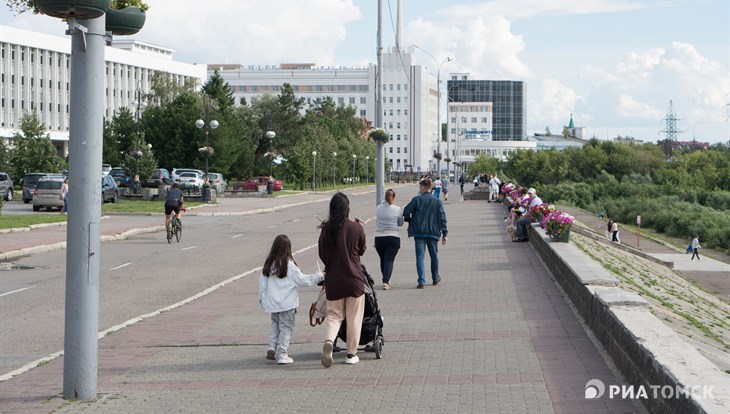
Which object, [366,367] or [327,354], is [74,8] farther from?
[366,367]

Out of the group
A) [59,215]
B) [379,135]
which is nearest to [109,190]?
[59,215]

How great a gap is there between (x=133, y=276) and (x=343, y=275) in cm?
1175

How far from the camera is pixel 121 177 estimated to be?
225 feet

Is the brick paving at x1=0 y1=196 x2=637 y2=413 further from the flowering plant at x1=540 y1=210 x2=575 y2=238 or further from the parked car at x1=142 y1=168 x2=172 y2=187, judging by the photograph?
the parked car at x1=142 y1=168 x2=172 y2=187

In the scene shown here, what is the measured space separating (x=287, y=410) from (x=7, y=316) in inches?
318

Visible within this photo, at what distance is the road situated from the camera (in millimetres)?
13039

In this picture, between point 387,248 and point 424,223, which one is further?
point 424,223

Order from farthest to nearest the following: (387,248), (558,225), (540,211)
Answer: (540,211)
(558,225)
(387,248)

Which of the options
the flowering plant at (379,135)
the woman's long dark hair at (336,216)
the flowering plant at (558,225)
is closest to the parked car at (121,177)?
the flowering plant at (379,135)

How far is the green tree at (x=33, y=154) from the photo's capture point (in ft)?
226

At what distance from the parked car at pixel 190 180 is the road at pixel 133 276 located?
27337 mm

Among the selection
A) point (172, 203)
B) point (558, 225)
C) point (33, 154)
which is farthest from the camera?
point (33, 154)

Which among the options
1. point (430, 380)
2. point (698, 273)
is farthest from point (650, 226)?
point (430, 380)

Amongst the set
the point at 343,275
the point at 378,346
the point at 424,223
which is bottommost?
the point at 378,346
